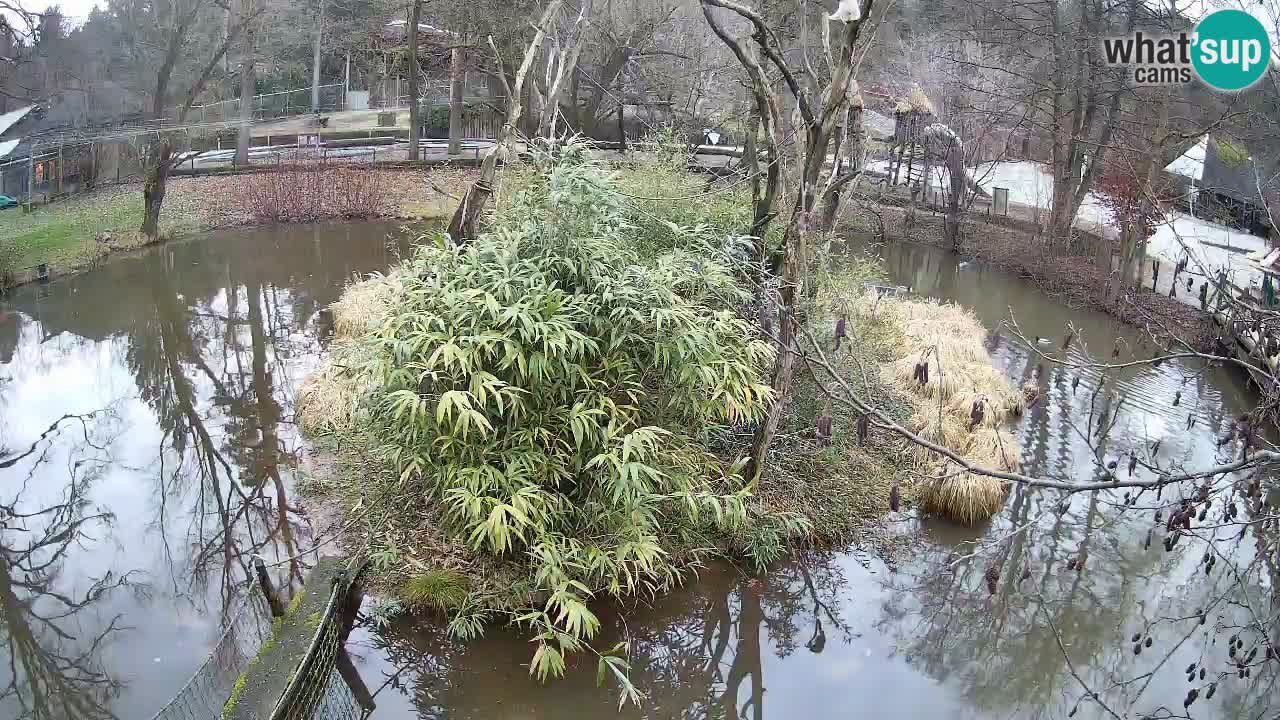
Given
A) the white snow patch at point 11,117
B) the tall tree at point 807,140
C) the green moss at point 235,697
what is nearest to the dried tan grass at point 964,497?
the tall tree at point 807,140

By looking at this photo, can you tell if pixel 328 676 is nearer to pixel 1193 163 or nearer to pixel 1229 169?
pixel 1193 163

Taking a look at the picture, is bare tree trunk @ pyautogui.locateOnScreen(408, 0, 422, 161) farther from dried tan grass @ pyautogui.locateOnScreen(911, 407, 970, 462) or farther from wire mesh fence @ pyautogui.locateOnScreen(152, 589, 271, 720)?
wire mesh fence @ pyautogui.locateOnScreen(152, 589, 271, 720)

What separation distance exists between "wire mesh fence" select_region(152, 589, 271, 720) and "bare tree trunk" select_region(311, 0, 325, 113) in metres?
20.6

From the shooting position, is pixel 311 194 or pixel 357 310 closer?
pixel 357 310

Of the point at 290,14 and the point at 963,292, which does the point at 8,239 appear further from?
the point at 963,292

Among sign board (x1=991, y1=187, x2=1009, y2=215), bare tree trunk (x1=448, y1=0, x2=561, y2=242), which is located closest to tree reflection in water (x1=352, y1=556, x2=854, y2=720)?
bare tree trunk (x1=448, y1=0, x2=561, y2=242)

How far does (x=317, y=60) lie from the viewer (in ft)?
82.6

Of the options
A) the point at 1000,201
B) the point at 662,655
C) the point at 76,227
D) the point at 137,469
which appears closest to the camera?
the point at 662,655

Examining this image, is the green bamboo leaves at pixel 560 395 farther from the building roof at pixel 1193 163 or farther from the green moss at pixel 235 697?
the building roof at pixel 1193 163

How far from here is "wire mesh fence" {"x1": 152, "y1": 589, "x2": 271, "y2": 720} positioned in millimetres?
4516

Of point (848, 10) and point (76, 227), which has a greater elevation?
point (848, 10)

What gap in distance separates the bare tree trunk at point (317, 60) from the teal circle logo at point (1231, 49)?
1940cm

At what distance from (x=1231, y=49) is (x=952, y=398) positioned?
14.5 ft

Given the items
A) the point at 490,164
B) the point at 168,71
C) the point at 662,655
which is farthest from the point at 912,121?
the point at 662,655
